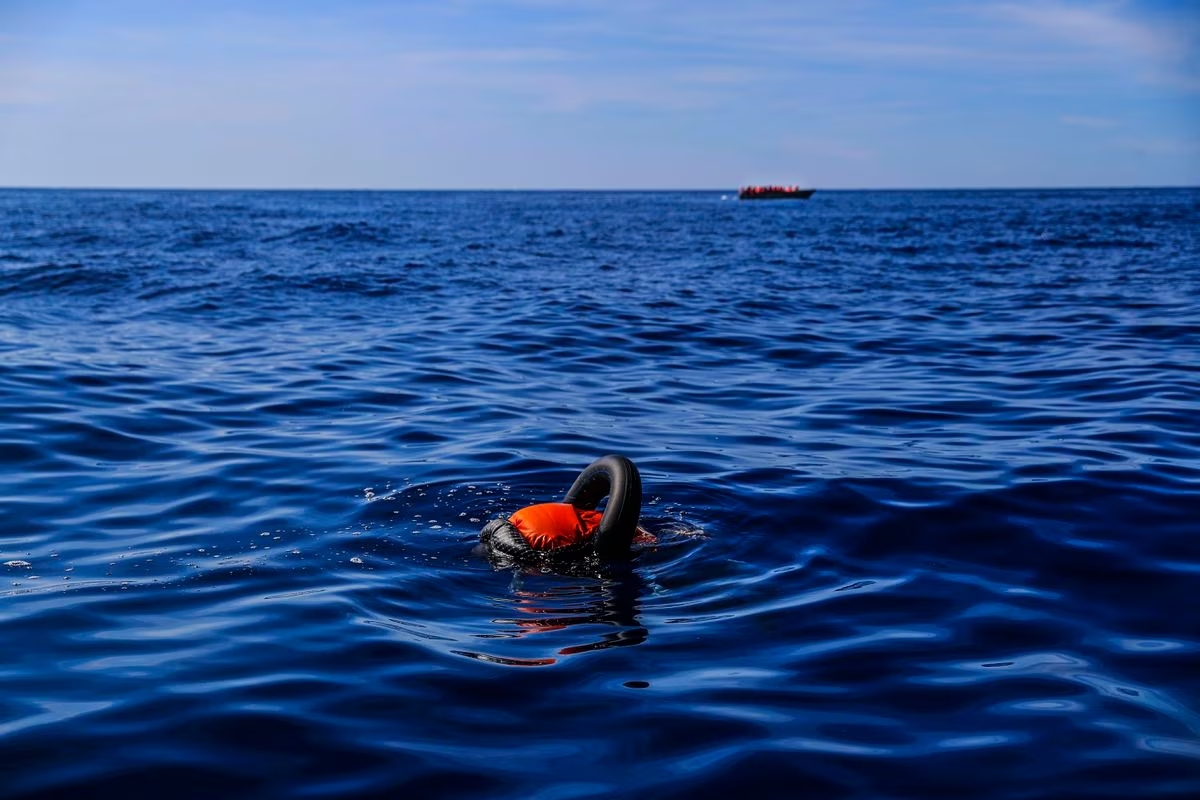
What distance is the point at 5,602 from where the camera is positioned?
6.12m

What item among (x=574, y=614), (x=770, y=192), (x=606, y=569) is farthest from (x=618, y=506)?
(x=770, y=192)

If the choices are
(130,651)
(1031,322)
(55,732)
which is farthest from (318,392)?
(1031,322)

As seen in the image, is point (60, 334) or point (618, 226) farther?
point (618, 226)

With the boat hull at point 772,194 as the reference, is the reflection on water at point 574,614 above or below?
below

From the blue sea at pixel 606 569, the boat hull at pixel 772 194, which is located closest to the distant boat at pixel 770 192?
the boat hull at pixel 772 194

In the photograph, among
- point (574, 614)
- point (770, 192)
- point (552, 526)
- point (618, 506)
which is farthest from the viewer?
point (770, 192)

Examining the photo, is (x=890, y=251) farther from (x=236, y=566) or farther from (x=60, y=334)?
(x=236, y=566)

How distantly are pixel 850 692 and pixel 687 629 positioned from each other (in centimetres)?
108

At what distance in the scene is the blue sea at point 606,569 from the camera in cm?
446

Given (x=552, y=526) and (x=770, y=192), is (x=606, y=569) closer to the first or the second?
(x=552, y=526)

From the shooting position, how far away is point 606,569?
22.5ft

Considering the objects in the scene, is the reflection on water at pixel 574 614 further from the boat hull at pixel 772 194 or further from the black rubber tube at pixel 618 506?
the boat hull at pixel 772 194

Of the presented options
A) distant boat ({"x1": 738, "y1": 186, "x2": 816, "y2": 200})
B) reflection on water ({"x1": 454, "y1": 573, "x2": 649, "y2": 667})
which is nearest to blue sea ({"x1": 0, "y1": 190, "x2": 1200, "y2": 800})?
reflection on water ({"x1": 454, "y1": 573, "x2": 649, "y2": 667})

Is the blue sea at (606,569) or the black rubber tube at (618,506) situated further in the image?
the black rubber tube at (618,506)
